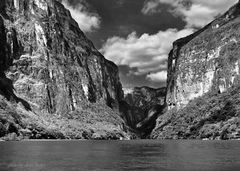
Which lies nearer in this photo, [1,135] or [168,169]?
[168,169]

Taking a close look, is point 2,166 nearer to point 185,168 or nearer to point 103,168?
point 103,168

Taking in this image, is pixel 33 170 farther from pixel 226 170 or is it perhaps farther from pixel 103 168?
pixel 226 170

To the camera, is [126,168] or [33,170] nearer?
[33,170]

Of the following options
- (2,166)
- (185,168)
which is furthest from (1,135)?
(185,168)

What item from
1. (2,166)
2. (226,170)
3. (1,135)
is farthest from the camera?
(1,135)

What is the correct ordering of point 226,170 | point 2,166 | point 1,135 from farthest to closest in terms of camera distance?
point 1,135
point 2,166
point 226,170

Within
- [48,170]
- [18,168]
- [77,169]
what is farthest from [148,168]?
[18,168]

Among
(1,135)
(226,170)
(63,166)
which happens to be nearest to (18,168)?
(63,166)
